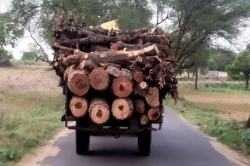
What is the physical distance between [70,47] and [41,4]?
1392 cm

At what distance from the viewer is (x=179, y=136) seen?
9766mm

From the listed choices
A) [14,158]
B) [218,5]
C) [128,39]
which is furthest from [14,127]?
[218,5]

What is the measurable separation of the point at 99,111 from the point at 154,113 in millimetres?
1076

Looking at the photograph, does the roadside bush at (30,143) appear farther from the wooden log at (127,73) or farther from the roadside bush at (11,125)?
the wooden log at (127,73)

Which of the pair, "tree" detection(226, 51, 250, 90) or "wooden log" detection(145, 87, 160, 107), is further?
"tree" detection(226, 51, 250, 90)

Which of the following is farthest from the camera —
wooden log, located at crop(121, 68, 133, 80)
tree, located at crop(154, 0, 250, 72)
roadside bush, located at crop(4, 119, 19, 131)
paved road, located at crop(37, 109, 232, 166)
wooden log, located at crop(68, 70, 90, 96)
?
tree, located at crop(154, 0, 250, 72)

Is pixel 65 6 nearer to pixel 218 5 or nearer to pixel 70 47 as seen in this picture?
pixel 218 5

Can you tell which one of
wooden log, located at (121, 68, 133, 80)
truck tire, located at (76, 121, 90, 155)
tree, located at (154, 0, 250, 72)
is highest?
tree, located at (154, 0, 250, 72)

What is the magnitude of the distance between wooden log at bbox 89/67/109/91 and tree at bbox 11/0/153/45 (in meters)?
14.0

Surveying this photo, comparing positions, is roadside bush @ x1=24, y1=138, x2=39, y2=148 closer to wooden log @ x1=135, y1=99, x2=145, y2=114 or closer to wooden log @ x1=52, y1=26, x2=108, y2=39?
wooden log @ x1=52, y1=26, x2=108, y2=39

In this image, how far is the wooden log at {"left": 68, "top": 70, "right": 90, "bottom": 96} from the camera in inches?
223

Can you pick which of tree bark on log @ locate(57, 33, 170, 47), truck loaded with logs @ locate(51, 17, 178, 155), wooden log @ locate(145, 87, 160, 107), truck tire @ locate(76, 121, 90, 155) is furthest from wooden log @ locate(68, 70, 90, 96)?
tree bark on log @ locate(57, 33, 170, 47)

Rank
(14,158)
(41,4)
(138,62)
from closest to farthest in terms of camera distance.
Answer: (138,62) → (14,158) → (41,4)

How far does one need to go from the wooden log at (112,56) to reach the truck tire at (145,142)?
169cm
